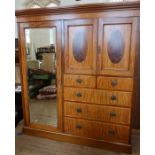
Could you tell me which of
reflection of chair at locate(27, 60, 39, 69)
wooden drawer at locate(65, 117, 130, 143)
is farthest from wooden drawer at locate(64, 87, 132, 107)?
reflection of chair at locate(27, 60, 39, 69)

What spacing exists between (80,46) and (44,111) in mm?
1083

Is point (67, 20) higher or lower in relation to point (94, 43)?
higher

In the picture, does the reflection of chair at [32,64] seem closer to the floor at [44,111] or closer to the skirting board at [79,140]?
the floor at [44,111]

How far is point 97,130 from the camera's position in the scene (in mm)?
2125

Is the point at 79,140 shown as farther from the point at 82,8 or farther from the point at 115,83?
the point at 82,8

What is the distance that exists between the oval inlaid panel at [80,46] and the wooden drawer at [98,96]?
1.37 ft

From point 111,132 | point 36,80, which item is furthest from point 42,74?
point 111,132

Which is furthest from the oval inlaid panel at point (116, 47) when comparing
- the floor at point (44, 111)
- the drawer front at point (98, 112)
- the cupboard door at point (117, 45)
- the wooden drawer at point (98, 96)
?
the floor at point (44, 111)

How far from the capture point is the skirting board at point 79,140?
206 centimetres

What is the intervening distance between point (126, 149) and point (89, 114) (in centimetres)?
63

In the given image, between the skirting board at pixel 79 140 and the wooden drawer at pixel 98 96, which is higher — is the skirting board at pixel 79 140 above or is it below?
below
